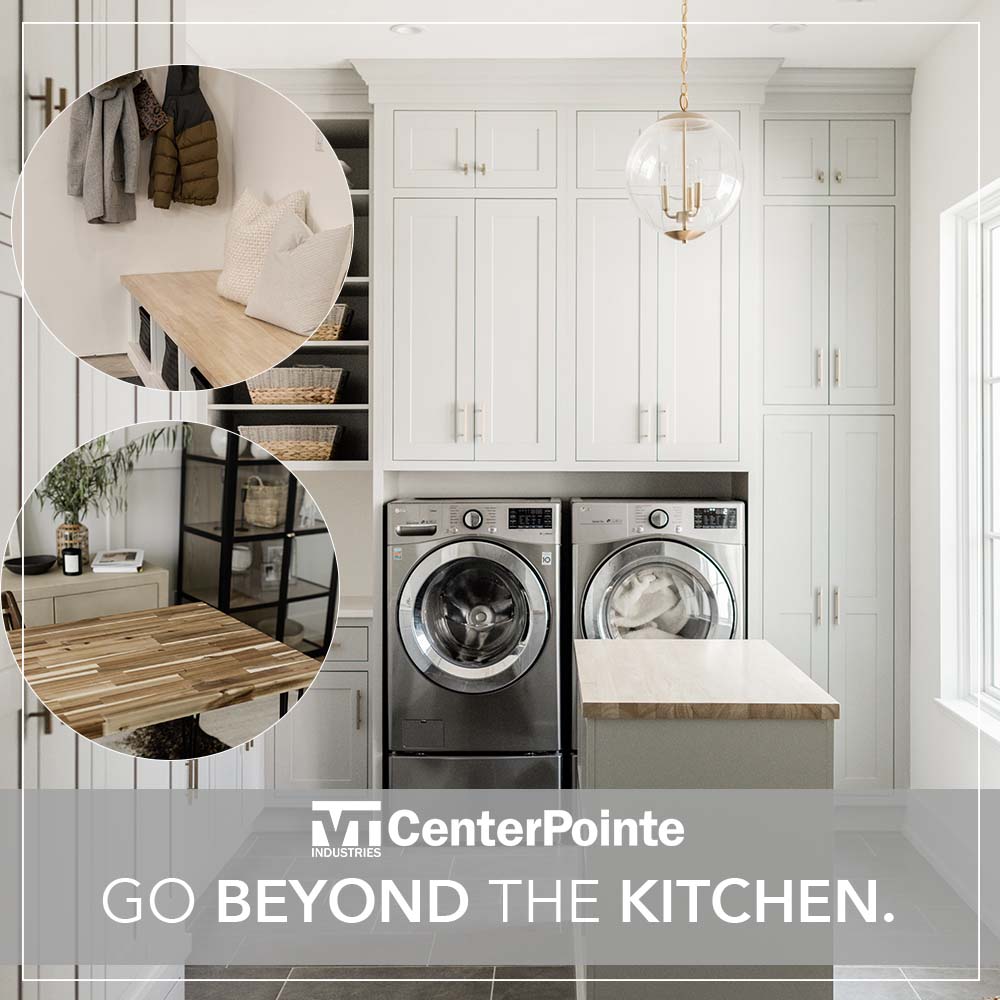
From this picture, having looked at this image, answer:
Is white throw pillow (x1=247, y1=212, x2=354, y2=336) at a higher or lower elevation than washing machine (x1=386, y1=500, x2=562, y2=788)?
higher

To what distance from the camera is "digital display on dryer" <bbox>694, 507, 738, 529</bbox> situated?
3365 millimetres

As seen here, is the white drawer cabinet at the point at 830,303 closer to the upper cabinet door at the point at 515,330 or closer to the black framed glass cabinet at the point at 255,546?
the upper cabinet door at the point at 515,330

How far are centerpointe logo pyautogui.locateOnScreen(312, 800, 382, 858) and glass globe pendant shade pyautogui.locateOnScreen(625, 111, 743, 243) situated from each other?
238 centimetres

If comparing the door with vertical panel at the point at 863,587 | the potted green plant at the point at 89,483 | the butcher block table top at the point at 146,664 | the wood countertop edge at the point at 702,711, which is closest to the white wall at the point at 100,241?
the potted green plant at the point at 89,483

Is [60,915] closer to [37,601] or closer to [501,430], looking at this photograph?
[37,601]

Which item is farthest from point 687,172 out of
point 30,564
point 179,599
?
point 30,564

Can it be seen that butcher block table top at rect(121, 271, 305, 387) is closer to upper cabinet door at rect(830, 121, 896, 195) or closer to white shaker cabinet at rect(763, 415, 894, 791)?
white shaker cabinet at rect(763, 415, 894, 791)

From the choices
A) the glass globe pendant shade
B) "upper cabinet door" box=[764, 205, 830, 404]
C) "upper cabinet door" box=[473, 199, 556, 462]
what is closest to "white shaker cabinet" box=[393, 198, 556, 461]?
"upper cabinet door" box=[473, 199, 556, 462]

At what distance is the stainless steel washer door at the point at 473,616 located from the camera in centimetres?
335

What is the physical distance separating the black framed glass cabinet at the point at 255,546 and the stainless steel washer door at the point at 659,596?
2.06 meters

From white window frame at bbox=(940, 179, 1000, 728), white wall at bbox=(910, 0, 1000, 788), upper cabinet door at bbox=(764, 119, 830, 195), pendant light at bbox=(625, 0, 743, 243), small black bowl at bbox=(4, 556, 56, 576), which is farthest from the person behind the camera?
upper cabinet door at bbox=(764, 119, 830, 195)

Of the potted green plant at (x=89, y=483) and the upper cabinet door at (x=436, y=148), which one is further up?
the upper cabinet door at (x=436, y=148)

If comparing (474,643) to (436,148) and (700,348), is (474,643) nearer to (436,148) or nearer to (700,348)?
(700,348)

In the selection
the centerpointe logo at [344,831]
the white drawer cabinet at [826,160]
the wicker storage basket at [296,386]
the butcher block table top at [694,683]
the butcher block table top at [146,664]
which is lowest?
the centerpointe logo at [344,831]
